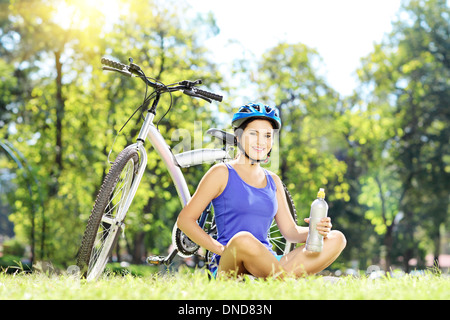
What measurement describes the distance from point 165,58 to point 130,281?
12.7 m

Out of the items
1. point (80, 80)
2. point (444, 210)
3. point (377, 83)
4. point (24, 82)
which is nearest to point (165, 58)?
point (80, 80)

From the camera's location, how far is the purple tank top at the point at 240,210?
3.82 metres

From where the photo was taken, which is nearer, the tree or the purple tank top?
the purple tank top

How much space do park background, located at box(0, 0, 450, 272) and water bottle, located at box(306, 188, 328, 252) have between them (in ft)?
25.8

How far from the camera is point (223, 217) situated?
3.89m

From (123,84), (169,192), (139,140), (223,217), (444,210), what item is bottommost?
(444,210)

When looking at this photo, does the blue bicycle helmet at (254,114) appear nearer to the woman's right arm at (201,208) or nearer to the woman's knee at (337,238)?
the woman's right arm at (201,208)

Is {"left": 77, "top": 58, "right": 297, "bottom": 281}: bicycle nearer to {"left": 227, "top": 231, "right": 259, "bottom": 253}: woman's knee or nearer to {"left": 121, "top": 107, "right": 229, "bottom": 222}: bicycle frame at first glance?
{"left": 121, "top": 107, "right": 229, "bottom": 222}: bicycle frame

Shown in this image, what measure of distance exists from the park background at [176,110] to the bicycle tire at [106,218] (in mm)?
6975

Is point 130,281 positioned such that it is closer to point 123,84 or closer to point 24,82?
point 123,84

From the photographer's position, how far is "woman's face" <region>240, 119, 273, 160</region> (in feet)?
12.9

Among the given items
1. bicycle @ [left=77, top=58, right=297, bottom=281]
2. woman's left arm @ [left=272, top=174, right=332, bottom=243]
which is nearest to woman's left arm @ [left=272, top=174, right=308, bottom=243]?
→ woman's left arm @ [left=272, top=174, right=332, bottom=243]

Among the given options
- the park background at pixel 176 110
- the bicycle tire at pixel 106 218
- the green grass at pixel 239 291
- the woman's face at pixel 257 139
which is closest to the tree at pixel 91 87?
the park background at pixel 176 110

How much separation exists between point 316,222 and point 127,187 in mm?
1643
